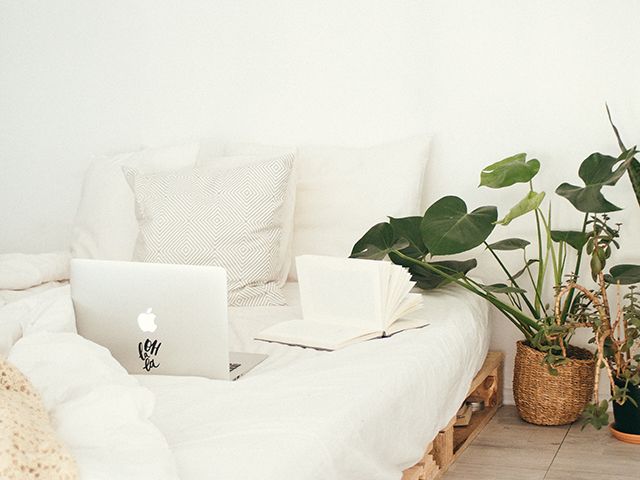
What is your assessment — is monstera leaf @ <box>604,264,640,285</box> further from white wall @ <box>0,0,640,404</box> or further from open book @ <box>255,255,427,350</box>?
open book @ <box>255,255,427,350</box>

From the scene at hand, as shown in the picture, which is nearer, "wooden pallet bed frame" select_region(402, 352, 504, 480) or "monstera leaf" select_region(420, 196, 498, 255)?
"wooden pallet bed frame" select_region(402, 352, 504, 480)

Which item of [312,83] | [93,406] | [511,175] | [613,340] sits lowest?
[613,340]

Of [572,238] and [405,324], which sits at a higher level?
[572,238]

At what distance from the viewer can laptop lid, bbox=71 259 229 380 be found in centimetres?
154

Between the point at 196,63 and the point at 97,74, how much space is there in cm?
48

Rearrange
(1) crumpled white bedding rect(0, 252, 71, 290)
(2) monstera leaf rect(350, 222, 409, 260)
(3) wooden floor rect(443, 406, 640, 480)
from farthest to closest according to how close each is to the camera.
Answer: (1) crumpled white bedding rect(0, 252, 71, 290), (2) monstera leaf rect(350, 222, 409, 260), (3) wooden floor rect(443, 406, 640, 480)

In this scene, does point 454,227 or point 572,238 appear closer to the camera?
point 454,227

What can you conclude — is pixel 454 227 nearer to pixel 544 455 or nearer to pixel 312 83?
pixel 544 455

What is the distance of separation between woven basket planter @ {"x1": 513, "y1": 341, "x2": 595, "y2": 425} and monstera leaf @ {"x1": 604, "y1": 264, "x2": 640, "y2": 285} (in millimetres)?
245

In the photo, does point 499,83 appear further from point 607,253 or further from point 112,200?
point 112,200

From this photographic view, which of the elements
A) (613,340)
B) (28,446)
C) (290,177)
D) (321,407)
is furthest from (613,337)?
(28,446)

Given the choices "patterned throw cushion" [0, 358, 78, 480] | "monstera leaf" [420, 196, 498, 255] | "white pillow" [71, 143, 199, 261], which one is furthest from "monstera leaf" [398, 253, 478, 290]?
"patterned throw cushion" [0, 358, 78, 480]

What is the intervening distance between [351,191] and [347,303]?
70 centimetres

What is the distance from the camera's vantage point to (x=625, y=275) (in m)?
2.34
